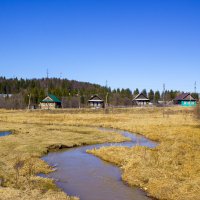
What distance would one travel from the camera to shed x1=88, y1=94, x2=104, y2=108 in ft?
376

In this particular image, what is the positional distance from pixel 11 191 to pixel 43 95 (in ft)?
347

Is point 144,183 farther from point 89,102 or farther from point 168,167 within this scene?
point 89,102

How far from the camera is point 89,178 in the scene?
19438 millimetres

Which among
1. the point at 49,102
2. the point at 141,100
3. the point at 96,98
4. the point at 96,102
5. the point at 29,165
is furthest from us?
the point at 141,100

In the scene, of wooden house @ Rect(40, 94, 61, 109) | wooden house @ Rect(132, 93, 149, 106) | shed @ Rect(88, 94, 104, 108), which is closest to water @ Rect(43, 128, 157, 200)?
wooden house @ Rect(40, 94, 61, 109)

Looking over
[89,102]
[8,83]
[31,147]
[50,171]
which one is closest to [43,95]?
Answer: [89,102]

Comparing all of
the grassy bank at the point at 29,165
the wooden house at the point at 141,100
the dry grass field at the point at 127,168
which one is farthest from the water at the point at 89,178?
the wooden house at the point at 141,100

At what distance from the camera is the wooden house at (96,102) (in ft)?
376

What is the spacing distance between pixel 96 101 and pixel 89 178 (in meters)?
95.7

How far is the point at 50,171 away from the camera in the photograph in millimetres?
20703


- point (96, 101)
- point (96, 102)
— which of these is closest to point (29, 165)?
point (96, 101)

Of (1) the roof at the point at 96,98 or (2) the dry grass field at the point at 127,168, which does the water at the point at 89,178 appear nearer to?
(2) the dry grass field at the point at 127,168

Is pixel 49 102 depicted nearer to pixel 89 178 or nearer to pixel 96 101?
pixel 96 101

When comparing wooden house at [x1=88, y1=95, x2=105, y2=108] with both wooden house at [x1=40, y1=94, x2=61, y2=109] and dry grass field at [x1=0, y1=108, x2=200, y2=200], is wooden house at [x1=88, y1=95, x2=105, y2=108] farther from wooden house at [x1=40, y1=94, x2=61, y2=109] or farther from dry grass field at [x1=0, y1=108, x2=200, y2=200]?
dry grass field at [x1=0, y1=108, x2=200, y2=200]
